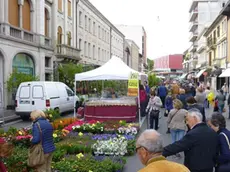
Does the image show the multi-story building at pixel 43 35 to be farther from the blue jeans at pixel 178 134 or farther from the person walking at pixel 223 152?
the person walking at pixel 223 152

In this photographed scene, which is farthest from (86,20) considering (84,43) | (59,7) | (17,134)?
(17,134)

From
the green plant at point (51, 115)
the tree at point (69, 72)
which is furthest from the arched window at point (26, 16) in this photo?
the green plant at point (51, 115)

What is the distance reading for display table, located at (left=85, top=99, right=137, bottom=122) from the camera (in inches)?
584

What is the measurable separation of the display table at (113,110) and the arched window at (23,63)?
387 inches

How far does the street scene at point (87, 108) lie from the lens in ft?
14.9

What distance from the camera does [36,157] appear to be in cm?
613

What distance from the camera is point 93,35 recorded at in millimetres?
46562

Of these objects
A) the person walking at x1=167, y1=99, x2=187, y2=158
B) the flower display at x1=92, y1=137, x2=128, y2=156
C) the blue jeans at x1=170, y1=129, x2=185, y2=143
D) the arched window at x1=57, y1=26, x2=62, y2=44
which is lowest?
the flower display at x1=92, y1=137, x2=128, y2=156

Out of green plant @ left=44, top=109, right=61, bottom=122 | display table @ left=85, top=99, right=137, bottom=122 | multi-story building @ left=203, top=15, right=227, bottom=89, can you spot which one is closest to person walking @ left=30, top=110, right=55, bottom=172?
green plant @ left=44, top=109, right=61, bottom=122

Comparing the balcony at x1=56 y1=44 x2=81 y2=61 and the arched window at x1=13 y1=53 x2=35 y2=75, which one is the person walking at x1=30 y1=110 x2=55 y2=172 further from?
the balcony at x1=56 y1=44 x2=81 y2=61

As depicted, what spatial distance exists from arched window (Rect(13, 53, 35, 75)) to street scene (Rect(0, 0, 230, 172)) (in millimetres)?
75

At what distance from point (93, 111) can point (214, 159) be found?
10.8m

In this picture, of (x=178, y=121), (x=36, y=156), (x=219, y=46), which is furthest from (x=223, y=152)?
(x=219, y=46)

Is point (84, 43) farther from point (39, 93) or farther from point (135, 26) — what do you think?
point (135, 26)
